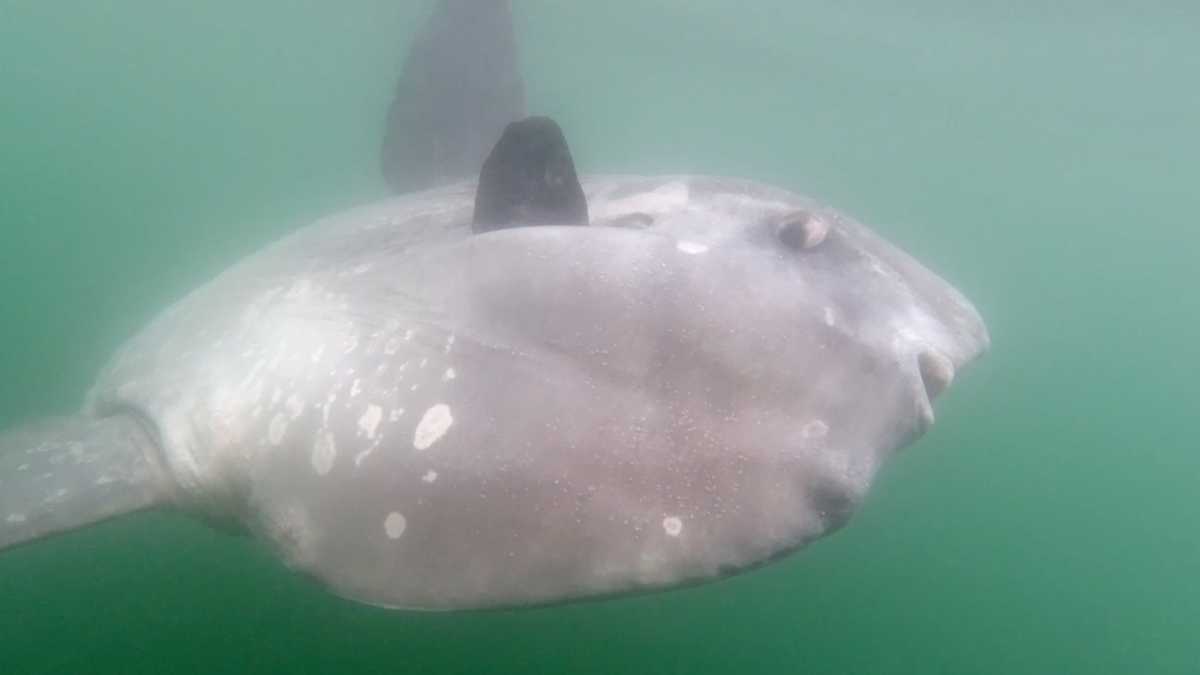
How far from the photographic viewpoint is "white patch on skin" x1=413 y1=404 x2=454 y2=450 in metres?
3.05

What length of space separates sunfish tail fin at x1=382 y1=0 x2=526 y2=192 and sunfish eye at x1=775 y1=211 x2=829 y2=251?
196 inches

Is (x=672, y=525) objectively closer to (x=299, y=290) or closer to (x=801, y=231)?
(x=801, y=231)

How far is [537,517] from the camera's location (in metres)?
2.76

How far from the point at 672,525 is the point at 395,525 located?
3.51 ft

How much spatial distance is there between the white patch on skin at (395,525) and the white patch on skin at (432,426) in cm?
27

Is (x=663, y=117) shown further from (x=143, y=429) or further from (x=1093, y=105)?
(x=143, y=429)

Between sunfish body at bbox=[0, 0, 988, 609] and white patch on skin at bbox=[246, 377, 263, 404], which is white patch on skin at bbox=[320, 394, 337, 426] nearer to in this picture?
sunfish body at bbox=[0, 0, 988, 609]

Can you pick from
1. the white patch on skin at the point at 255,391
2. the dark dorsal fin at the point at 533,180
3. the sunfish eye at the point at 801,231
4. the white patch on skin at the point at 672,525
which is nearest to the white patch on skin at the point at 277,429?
the white patch on skin at the point at 255,391

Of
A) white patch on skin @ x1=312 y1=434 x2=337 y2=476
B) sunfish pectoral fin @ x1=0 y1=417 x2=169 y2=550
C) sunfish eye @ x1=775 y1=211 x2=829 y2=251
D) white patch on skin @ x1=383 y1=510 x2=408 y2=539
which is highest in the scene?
sunfish eye @ x1=775 y1=211 x2=829 y2=251

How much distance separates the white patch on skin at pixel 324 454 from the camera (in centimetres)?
325

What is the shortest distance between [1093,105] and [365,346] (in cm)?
4532

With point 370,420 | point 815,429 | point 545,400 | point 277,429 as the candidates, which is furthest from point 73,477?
point 815,429

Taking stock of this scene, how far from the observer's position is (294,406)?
3.54 m

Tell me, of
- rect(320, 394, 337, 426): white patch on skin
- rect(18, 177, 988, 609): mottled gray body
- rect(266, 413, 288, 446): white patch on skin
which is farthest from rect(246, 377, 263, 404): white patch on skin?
→ rect(320, 394, 337, 426): white patch on skin
